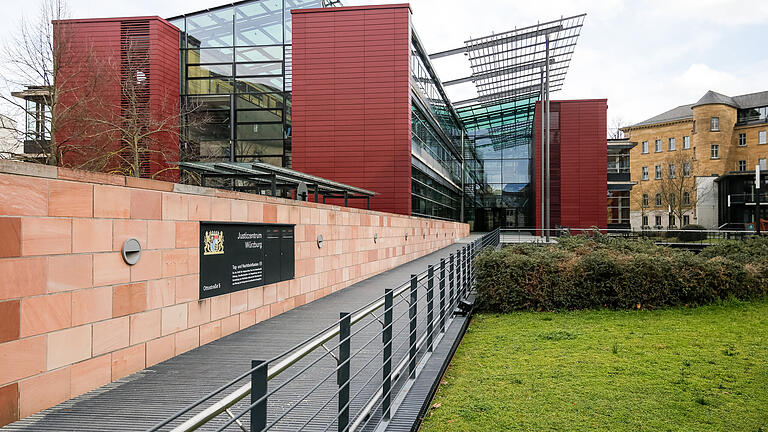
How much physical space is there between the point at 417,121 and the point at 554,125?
1838 centimetres

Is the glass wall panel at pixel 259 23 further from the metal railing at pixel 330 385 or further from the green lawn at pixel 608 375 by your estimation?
the metal railing at pixel 330 385

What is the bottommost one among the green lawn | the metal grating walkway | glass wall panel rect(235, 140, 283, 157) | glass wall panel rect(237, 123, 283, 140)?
the green lawn

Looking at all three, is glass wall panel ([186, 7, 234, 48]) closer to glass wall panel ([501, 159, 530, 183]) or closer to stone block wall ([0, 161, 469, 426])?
stone block wall ([0, 161, 469, 426])

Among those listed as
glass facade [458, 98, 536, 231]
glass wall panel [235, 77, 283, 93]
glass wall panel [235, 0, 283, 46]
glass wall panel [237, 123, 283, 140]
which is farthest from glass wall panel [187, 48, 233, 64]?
glass facade [458, 98, 536, 231]

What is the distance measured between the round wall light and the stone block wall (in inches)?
2.5

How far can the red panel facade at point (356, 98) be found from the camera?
2539cm

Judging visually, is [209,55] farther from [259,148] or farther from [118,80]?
[259,148]

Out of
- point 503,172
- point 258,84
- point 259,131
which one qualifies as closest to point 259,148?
point 259,131

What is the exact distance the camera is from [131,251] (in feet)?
19.8

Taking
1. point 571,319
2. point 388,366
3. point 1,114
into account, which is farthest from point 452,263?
point 1,114

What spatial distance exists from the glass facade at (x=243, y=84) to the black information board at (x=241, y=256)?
1758 cm

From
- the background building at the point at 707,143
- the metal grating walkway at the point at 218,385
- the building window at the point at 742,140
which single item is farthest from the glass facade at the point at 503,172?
the building window at the point at 742,140

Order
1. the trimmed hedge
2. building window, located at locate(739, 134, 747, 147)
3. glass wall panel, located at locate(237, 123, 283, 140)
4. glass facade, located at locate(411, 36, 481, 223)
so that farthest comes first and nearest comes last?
building window, located at locate(739, 134, 747, 147)
glass facade, located at locate(411, 36, 481, 223)
glass wall panel, located at locate(237, 123, 283, 140)
the trimmed hedge

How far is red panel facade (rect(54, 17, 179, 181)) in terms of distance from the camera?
25078 mm
